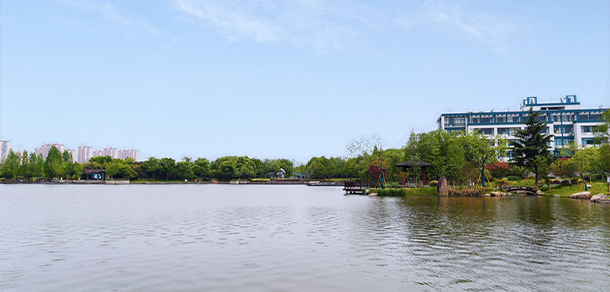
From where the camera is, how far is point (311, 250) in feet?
48.0

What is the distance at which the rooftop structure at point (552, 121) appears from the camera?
10862 cm

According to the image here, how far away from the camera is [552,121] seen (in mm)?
111938

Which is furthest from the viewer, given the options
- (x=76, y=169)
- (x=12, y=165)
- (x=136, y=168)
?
(x=136, y=168)

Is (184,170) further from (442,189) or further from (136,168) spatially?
(442,189)

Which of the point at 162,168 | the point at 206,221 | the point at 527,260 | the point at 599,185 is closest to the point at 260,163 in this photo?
the point at 162,168

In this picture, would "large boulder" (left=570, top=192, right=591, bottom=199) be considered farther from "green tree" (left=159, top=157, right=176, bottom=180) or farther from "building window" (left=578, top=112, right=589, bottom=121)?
"green tree" (left=159, top=157, right=176, bottom=180)

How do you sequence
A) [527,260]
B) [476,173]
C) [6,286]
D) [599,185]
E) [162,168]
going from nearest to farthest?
1. [6,286]
2. [527,260]
3. [599,185]
4. [476,173]
5. [162,168]

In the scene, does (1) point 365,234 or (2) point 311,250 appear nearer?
(2) point 311,250

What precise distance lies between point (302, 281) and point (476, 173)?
5972 centimetres

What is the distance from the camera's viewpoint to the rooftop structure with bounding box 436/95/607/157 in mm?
108625

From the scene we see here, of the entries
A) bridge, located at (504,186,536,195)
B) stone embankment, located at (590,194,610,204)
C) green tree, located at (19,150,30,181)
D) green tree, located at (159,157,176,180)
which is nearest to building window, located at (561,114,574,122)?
bridge, located at (504,186,536,195)

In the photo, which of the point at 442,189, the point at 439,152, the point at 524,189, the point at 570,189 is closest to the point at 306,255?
the point at 442,189

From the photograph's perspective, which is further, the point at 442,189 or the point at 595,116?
the point at 595,116

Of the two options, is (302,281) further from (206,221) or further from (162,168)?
(162,168)
